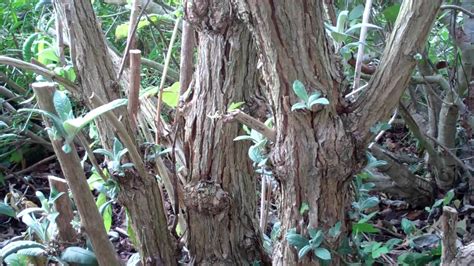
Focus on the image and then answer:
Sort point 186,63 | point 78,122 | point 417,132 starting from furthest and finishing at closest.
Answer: point 417,132 < point 186,63 < point 78,122

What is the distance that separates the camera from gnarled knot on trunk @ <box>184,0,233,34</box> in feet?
2.89

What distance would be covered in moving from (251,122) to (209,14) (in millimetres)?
230

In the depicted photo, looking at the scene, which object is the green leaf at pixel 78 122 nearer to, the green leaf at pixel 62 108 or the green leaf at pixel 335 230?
the green leaf at pixel 62 108

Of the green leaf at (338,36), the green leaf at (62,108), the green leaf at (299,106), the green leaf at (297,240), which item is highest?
the green leaf at (338,36)

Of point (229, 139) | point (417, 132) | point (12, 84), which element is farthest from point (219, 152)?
point (12, 84)

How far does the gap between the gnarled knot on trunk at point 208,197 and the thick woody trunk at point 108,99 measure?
0.20 feet

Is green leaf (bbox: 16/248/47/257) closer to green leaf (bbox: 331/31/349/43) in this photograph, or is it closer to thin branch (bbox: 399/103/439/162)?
green leaf (bbox: 331/31/349/43)

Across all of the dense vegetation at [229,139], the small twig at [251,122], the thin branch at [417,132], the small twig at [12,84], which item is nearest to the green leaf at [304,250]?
the dense vegetation at [229,139]

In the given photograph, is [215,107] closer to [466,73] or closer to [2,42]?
[466,73]

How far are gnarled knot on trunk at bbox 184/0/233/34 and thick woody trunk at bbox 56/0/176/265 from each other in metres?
0.14

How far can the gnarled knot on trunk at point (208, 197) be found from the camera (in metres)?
0.94

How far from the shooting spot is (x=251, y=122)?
2.43 feet

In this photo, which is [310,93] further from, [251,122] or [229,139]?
[229,139]

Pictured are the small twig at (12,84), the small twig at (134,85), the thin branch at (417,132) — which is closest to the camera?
the small twig at (134,85)
